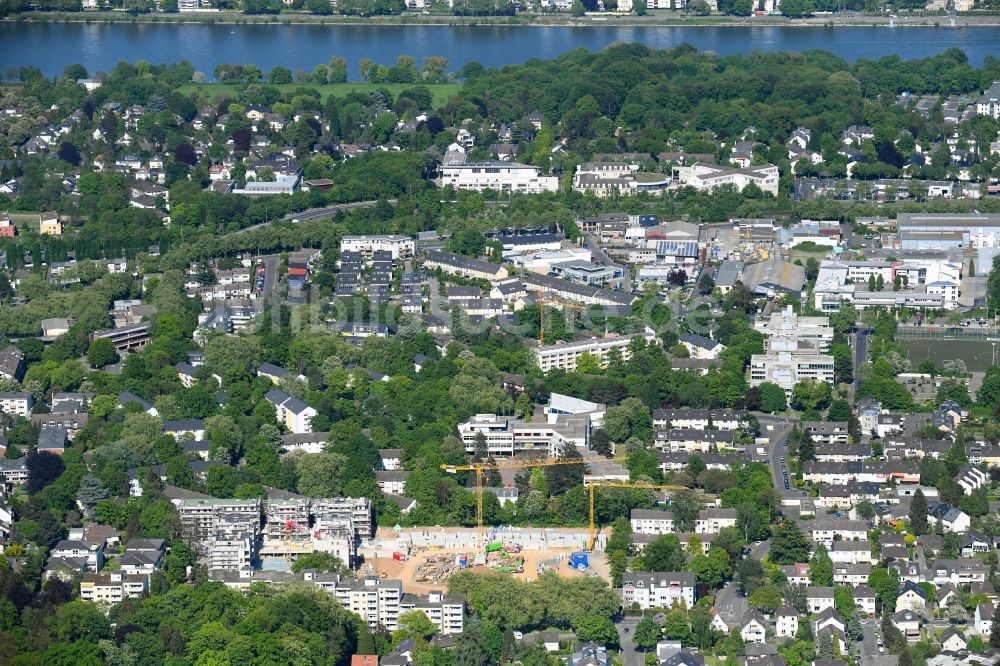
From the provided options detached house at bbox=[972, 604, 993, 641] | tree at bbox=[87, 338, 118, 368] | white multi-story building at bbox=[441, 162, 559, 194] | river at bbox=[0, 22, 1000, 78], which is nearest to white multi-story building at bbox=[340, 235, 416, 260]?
white multi-story building at bbox=[441, 162, 559, 194]

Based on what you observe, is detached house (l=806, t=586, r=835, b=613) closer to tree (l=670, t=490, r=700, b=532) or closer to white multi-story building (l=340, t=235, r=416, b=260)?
tree (l=670, t=490, r=700, b=532)

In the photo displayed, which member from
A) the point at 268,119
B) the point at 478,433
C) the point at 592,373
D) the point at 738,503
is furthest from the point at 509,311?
the point at 268,119

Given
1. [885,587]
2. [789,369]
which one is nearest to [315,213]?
[789,369]

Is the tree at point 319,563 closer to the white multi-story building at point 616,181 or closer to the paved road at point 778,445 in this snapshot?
the paved road at point 778,445

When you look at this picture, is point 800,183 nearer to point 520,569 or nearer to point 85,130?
point 85,130

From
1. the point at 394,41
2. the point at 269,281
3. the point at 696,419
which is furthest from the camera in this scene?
the point at 394,41

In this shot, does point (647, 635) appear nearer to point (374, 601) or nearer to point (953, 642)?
point (374, 601)
